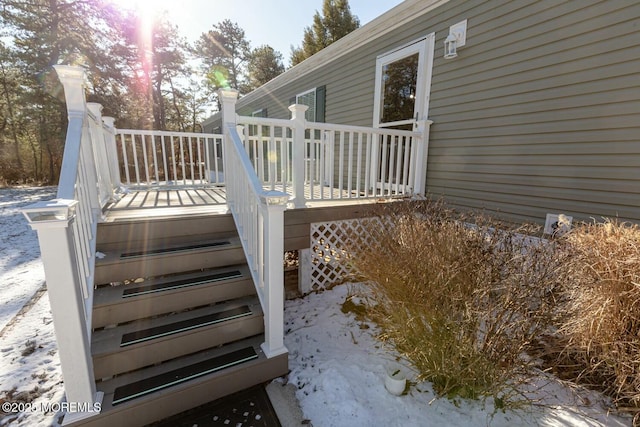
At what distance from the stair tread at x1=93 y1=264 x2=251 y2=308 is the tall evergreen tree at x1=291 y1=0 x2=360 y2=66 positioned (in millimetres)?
16498

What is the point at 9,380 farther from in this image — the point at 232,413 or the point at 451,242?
the point at 451,242

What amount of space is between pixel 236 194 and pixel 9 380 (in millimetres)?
1942

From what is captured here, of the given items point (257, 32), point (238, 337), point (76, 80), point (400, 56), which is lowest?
point (238, 337)

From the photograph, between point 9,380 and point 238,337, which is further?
point 238,337

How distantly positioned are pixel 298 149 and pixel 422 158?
6.71 ft

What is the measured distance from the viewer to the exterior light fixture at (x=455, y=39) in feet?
11.4

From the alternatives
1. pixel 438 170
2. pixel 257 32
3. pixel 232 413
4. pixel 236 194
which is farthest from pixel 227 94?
pixel 257 32

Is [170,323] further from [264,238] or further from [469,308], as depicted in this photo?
[469,308]

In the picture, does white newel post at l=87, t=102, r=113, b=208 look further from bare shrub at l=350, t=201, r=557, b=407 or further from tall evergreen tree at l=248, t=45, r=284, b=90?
tall evergreen tree at l=248, t=45, r=284, b=90

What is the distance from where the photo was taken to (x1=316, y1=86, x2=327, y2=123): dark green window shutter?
6.35 m

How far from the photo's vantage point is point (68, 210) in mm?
1291

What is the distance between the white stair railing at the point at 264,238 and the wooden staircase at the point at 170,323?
0.16m

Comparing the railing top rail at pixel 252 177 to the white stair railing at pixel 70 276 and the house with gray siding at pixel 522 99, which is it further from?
the house with gray siding at pixel 522 99

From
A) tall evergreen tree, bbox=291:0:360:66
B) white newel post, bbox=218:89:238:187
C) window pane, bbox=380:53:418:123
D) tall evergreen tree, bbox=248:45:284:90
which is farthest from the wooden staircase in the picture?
tall evergreen tree, bbox=248:45:284:90
